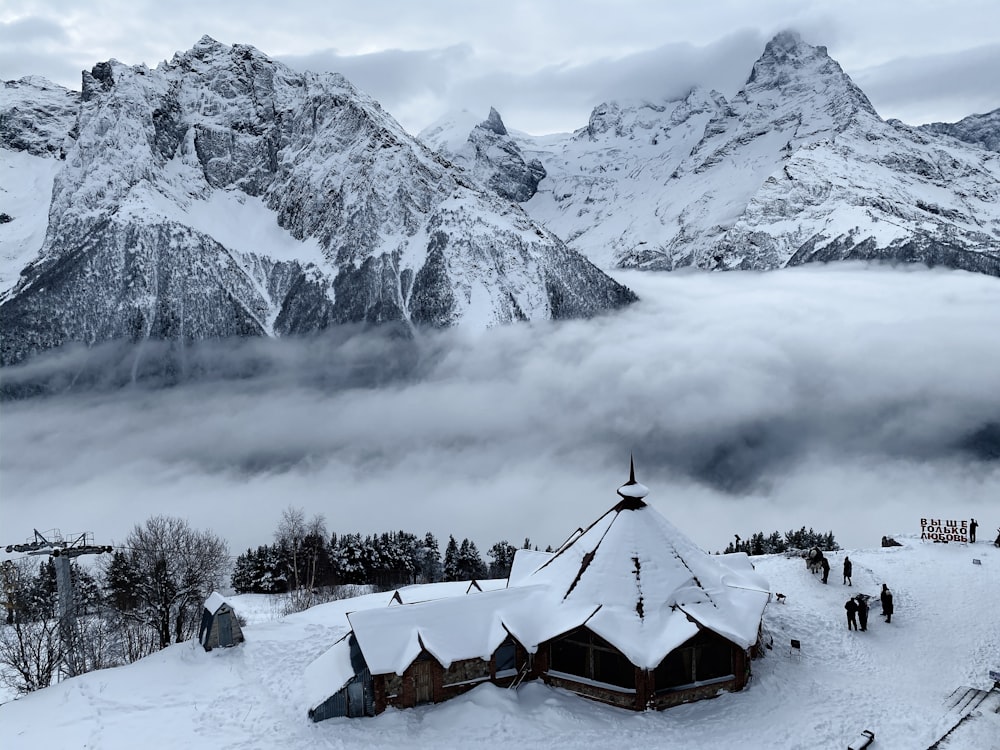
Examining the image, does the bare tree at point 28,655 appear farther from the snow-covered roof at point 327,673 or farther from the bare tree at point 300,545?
the bare tree at point 300,545

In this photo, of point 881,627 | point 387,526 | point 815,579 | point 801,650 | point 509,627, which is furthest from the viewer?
point 387,526

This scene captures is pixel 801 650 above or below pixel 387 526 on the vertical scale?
above

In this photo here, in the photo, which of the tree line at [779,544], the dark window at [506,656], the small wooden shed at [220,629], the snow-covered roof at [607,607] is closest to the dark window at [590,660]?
the snow-covered roof at [607,607]

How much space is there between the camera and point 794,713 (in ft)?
99.1

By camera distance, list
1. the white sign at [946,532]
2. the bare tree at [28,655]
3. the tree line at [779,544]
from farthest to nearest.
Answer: the tree line at [779,544] < the white sign at [946,532] < the bare tree at [28,655]

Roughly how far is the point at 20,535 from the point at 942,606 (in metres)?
178

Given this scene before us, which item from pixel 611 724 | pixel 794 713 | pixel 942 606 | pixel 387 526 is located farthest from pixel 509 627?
pixel 387 526

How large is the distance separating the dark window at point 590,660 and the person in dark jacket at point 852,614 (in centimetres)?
1422

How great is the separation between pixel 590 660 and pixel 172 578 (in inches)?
1327

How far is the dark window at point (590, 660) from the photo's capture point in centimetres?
3195

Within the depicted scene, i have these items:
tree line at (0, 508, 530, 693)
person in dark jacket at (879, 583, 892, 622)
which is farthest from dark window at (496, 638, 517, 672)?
tree line at (0, 508, 530, 693)

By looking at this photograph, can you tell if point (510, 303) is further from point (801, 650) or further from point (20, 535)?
point (801, 650)

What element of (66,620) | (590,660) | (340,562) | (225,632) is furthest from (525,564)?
(340,562)

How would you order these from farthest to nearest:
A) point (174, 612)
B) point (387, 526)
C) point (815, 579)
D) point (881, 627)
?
point (387, 526) → point (174, 612) → point (815, 579) → point (881, 627)
